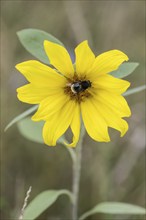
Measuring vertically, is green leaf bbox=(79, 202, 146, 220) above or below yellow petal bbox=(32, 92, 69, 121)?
below

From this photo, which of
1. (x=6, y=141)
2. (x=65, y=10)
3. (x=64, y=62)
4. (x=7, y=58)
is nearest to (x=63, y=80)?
(x=64, y=62)

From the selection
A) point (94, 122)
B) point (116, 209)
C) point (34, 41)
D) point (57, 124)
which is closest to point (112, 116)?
point (94, 122)

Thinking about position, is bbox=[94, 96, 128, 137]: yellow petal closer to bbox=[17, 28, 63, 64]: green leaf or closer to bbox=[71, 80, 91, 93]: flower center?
bbox=[71, 80, 91, 93]: flower center

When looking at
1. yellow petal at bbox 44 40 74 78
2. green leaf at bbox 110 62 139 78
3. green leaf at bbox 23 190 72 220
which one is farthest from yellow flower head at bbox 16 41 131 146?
green leaf at bbox 23 190 72 220

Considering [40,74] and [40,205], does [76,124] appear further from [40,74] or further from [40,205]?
[40,205]

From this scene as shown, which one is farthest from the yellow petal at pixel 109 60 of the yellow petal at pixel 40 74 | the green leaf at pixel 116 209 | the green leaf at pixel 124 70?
the green leaf at pixel 116 209

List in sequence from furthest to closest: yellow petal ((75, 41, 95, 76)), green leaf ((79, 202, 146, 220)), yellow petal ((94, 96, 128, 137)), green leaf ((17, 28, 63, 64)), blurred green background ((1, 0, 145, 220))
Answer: blurred green background ((1, 0, 145, 220)), green leaf ((79, 202, 146, 220)), green leaf ((17, 28, 63, 64)), yellow petal ((94, 96, 128, 137)), yellow petal ((75, 41, 95, 76))

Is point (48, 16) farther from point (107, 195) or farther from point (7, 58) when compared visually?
point (107, 195)
